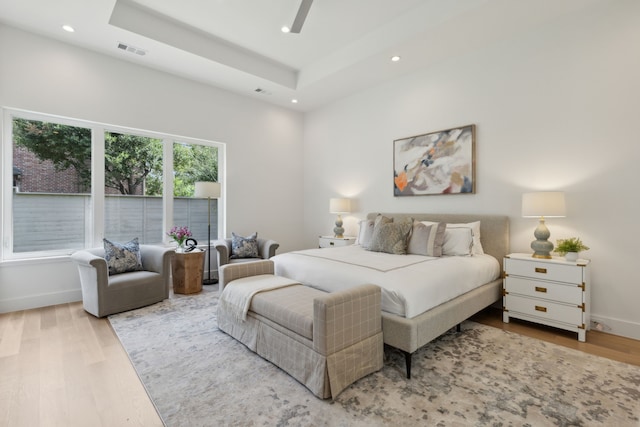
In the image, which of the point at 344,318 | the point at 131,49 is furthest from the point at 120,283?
the point at 131,49

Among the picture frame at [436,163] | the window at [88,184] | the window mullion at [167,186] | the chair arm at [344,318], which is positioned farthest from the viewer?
the window mullion at [167,186]

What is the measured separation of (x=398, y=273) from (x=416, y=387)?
82cm

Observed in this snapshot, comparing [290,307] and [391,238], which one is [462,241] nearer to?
[391,238]

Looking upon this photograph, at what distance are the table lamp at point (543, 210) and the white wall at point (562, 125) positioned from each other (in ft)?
1.07

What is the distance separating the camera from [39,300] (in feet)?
11.6

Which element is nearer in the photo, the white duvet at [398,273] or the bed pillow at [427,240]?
the white duvet at [398,273]

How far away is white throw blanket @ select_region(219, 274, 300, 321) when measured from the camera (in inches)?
99.2

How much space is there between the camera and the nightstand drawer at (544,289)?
107 inches

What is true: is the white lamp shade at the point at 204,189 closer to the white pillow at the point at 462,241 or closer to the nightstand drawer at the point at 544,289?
the white pillow at the point at 462,241

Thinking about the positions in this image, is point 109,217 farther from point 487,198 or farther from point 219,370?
point 487,198

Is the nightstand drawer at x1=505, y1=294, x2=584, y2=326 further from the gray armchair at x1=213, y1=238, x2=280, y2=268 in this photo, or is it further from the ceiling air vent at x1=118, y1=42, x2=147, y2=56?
the ceiling air vent at x1=118, y1=42, x2=147, y2=56

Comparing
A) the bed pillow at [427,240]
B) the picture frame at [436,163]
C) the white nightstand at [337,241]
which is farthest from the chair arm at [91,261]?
the picture frame at [436,163]

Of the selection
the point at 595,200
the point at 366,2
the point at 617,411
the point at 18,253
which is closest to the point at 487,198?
A: the point at 595,200

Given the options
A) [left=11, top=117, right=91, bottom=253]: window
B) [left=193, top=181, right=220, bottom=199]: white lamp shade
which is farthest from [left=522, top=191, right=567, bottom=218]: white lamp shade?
[left=11, top=117, right=91, bottom=253]: window
